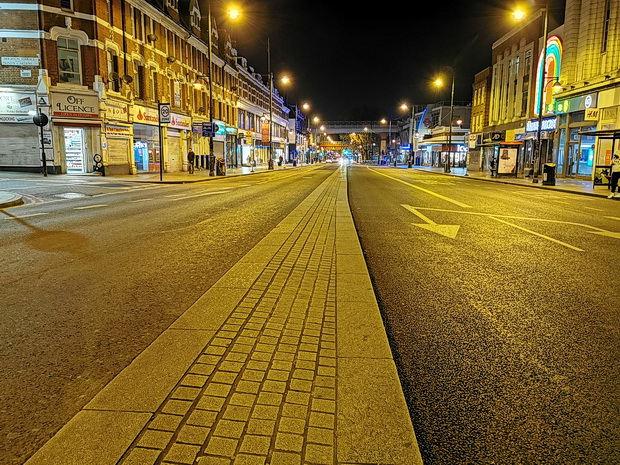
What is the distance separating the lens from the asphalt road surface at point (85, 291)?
9.55ft

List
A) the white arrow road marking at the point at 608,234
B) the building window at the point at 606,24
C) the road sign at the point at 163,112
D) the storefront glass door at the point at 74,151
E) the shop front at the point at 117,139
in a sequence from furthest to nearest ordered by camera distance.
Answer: the shop front at the point at 117,139 < the storefront glass door at the point at 74,151 < the building window at the point at 606,24 < the road sign at the point at 163,112 < the white arrow road marking at the point at 608,234

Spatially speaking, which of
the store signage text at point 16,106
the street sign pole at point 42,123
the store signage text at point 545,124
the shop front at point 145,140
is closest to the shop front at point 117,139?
the shop front at point 145,140

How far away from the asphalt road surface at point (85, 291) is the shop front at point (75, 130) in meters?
18.0

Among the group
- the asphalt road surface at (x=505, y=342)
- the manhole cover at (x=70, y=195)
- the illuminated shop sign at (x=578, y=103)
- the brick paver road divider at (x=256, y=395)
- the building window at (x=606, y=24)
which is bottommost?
the asphalt road surface at (x=505, y=342)

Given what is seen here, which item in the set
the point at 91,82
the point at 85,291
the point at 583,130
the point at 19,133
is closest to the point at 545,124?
the point at 583,130

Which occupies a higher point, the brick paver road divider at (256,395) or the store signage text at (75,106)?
the store signage text at (75,106)

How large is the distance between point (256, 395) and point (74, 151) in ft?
99.9

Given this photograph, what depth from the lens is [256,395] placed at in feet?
9.05

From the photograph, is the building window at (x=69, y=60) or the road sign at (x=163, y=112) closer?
the road sign at (x=163, y=112)

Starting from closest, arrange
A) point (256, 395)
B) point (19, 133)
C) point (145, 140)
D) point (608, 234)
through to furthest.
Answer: point (256, 395), point (608, 234), point (19, 133), point (145, 140)

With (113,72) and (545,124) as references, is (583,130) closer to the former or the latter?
(545,124)

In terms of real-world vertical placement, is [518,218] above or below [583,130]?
below

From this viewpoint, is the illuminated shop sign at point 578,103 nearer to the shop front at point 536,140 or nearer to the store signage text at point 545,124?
the store signage text at point 545,124

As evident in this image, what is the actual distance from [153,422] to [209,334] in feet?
3.96
